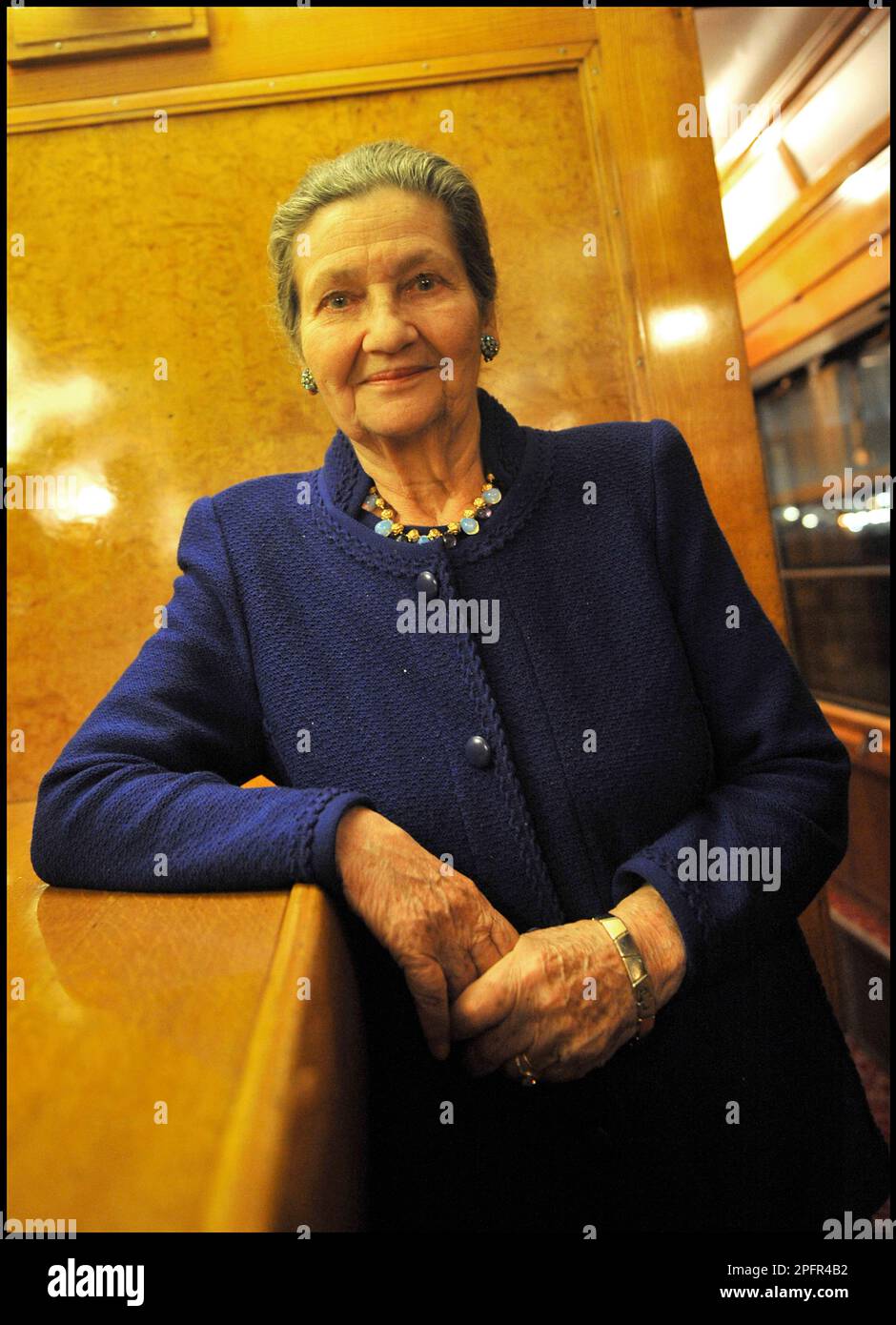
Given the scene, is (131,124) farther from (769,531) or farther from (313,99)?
(769,531)

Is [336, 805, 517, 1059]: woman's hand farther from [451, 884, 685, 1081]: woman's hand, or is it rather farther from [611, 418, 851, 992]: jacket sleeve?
[611, 418, 851, 992]: jacket sleeve

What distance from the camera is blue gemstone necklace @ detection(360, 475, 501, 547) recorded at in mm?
1263

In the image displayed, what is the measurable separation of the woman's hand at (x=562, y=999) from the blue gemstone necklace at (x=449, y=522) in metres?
0.51

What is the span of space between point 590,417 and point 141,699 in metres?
1.09

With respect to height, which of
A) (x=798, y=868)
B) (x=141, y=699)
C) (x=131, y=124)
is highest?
(x=131, y=124)

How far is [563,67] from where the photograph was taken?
1853 mm

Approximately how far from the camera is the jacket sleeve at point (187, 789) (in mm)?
928

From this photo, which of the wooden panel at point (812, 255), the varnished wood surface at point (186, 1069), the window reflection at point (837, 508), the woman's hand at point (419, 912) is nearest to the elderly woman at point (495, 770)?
the woman's hand at point (419, 912)

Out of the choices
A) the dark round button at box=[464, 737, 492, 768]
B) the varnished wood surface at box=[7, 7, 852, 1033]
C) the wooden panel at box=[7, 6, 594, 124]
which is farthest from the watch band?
the wooden panel at box=[7, 6, 594, 124]

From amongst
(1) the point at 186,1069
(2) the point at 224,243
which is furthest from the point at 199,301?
(1) the point at 186,1069

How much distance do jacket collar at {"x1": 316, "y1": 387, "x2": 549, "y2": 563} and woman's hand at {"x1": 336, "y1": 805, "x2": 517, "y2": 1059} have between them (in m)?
0.40

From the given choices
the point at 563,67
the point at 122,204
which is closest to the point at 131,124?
the point at 122,204

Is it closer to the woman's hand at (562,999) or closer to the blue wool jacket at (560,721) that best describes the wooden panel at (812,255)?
the blue wool jacket at (560,721)

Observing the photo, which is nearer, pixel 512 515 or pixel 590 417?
pixel 512 515
